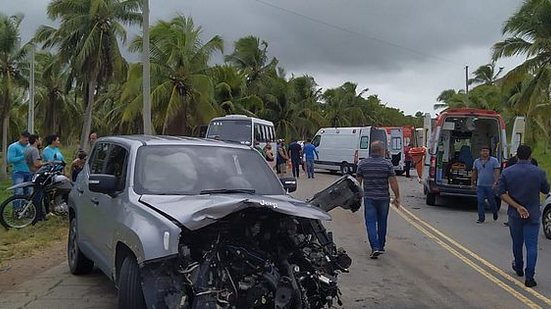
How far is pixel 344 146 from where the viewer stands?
A: 98.3ft

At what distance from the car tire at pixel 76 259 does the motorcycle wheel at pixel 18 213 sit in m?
3.86

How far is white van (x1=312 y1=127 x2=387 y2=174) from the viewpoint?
2891cm

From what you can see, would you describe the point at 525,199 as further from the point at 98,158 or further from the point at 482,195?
the point at 482,195

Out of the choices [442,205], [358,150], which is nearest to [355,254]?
[442,205]

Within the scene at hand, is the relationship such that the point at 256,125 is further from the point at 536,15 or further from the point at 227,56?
the point at 227,56

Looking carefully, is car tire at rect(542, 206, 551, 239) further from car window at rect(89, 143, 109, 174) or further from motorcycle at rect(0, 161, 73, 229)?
motorcycle at rect(0, 161, 73, 229)

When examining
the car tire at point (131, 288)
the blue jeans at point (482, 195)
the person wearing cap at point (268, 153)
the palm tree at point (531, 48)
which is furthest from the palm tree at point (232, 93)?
the car tire at point (131, 288)

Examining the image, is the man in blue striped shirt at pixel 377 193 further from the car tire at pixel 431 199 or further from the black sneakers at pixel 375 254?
the car tire at pixel 431 199

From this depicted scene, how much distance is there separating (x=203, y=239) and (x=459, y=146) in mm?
14960

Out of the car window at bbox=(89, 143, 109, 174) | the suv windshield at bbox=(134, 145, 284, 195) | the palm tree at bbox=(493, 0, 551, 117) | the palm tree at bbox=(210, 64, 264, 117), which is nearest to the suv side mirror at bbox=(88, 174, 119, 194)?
the suv windshield at bbox=(134, 145, 284, 195)

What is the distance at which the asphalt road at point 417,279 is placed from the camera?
6.71 meters

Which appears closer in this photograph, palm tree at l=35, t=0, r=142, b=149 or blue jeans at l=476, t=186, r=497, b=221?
blue jeans at l=476, t=186, r=497, b=221

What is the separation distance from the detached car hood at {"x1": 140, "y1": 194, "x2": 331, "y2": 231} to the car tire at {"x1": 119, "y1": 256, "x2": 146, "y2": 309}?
1.71 ft

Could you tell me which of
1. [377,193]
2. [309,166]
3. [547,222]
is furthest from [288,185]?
[309,166]
